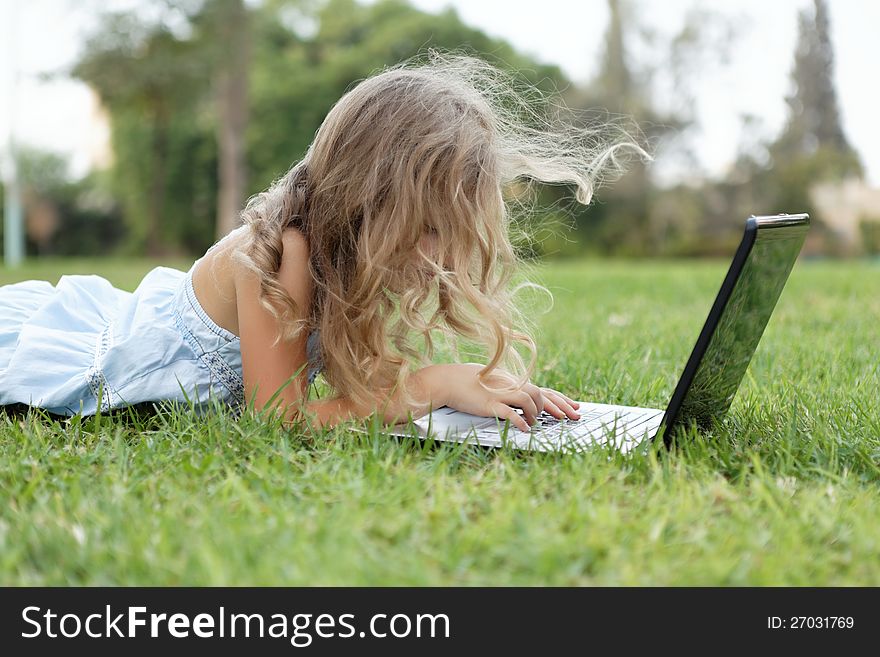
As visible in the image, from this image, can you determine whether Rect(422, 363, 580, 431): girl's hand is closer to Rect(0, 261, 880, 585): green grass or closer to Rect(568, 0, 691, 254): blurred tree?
Rect(0, 261, 880, 585): green grass

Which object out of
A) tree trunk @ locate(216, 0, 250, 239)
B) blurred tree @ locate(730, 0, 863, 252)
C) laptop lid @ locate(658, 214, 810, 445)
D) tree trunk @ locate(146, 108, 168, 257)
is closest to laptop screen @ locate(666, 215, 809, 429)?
laptop lid @ locate(658, 214, 810, 445)

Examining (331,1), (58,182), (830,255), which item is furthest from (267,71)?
(830,255)

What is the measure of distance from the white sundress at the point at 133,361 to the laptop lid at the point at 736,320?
2.85 ft

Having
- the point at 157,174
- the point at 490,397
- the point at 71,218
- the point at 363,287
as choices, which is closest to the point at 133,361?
the point at 363,287

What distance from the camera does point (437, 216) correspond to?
1947mm

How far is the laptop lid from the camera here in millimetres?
1504

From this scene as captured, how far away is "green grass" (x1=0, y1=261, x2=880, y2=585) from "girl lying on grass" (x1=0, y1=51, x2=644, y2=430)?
128mm

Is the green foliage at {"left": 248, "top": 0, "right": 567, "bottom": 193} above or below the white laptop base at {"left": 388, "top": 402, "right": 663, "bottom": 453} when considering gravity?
above

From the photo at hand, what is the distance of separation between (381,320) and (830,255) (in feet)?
65.0

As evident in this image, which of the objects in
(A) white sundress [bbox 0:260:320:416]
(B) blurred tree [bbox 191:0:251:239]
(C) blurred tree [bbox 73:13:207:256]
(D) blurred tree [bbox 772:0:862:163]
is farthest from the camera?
(D) blurred tree [bbox 772:0:862:163]

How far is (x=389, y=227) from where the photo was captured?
1.91m

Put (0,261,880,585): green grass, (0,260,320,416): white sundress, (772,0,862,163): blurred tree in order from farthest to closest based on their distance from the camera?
(772,0,862,163): blurred tree → (0,260,320,416): white sundress → (0,261,880,585): green grass

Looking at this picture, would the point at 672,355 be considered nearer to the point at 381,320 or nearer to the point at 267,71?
the point at 381,320

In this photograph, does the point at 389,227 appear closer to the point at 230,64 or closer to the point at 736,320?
the point at 736,320
